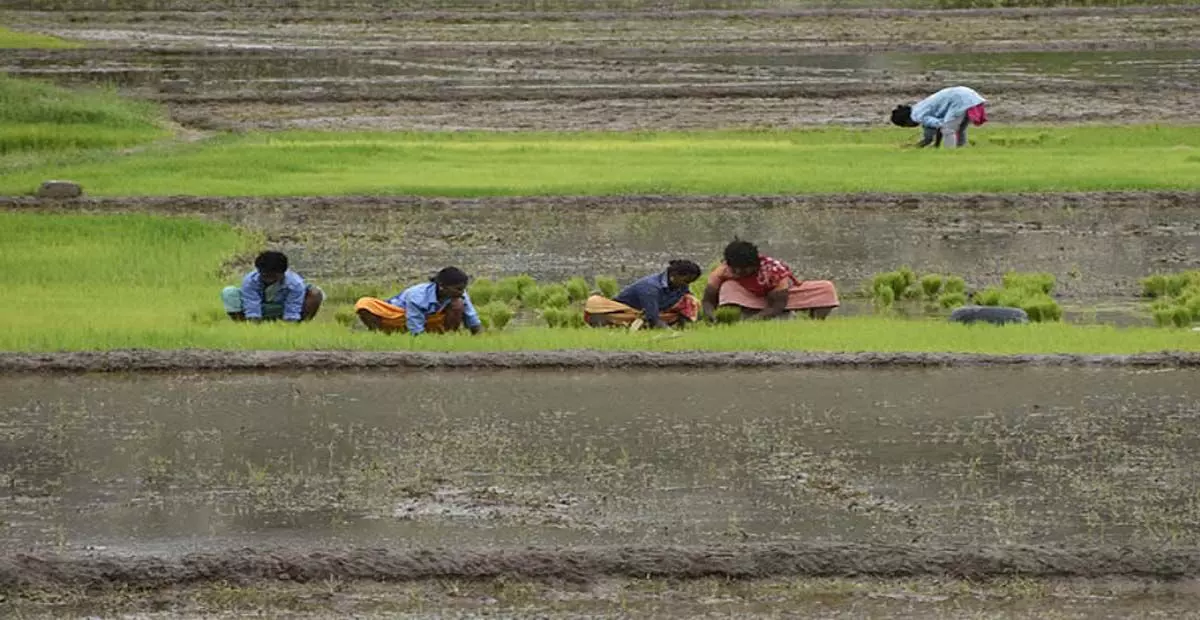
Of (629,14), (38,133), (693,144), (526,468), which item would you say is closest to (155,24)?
(629,14)

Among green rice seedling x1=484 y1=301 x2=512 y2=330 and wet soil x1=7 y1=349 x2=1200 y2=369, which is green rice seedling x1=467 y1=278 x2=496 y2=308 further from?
wet soil x1=7 y1=349 x2=1200 y2=369

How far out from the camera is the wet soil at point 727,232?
1274 cm

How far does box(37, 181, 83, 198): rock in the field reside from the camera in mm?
15125

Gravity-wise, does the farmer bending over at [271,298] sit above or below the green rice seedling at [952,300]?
above

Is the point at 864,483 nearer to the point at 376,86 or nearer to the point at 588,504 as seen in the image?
the point at 588,504

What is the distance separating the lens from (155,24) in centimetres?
3666

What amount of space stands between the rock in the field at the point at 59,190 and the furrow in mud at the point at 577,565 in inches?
353

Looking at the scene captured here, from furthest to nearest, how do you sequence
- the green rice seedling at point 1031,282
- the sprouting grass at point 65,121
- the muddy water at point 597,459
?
the sprouting grass at point 65,121
the green rice seedling at point 1031,282
the muddy water at point 597,459

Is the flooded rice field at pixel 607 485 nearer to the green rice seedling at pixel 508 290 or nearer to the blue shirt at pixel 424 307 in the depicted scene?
the blue shirt at pixel 424 307

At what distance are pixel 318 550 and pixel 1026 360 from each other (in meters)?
4.06

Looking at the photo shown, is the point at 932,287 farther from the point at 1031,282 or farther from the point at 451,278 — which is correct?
the point at 451,278

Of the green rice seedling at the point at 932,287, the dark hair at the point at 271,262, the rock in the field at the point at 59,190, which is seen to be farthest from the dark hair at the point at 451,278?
the rock in the field at the point at 59,190

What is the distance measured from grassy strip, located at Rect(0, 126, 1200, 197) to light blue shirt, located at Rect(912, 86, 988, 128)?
1.31 ft

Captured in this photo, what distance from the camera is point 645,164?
17.4 metres
